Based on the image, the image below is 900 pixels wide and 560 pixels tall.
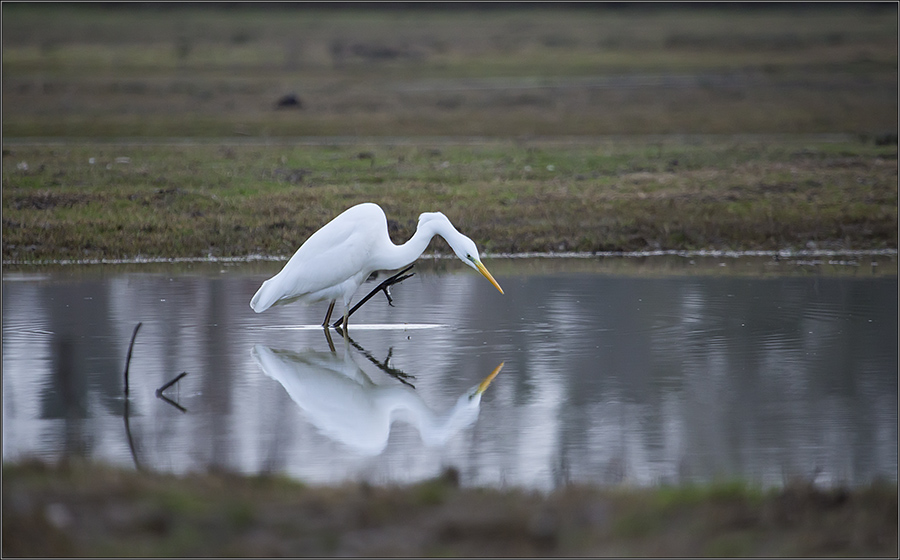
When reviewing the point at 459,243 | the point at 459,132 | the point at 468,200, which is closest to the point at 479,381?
the point at 459,243

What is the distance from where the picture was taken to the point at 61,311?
1128 centimetres

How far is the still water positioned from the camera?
20.1 ft

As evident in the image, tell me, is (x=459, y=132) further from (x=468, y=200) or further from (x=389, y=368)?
(x=389, y=368)

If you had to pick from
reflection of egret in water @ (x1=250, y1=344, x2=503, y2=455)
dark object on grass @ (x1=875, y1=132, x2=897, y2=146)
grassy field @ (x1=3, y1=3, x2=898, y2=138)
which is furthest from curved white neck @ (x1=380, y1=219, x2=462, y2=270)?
grassy field @ (x1=3, y1=3, x2=898, y2=138)

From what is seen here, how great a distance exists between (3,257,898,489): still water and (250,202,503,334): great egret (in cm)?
42

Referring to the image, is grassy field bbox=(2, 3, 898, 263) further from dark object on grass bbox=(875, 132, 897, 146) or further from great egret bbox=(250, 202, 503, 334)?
great egret bbox=(250, 202, 503, 334)

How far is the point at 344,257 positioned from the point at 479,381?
7.97 ft

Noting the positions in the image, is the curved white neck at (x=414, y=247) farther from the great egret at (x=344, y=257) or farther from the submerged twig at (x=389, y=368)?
the submerged twig at (x=389, y=368)

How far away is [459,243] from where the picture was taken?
973 centimetres

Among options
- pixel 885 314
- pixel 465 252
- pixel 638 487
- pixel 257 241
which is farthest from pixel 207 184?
pixel 638 487

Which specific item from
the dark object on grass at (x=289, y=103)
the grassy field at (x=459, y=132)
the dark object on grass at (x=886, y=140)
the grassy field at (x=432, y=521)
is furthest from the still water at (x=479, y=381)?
the dark object on grass at (x=289, y=103)

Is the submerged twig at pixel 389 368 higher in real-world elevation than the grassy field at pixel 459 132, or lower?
lower

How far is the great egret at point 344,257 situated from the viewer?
1005cm

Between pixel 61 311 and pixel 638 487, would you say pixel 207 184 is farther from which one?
pixel 638 487
